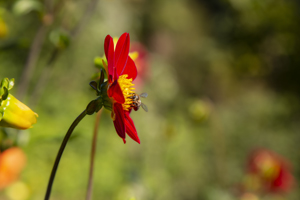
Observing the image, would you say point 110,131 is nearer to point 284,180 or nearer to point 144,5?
point 284,180

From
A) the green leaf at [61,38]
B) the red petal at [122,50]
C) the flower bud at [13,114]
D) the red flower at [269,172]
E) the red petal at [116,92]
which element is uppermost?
the red flower at [269,172]

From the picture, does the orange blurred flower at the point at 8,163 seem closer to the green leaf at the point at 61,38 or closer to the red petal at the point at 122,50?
the green leaf at the point at 61,38

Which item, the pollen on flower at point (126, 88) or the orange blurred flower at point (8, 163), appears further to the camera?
the orange blurred flower at point (8, 163)

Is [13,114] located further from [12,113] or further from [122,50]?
[122,50]

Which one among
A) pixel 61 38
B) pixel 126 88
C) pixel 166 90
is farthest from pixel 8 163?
pixel 166 90

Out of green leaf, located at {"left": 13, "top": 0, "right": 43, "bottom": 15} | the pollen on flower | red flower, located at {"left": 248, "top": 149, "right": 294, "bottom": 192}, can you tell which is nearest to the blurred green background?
green leaf, located at {"left": 13, "top": 0, "right": 43, "bottom": 15}

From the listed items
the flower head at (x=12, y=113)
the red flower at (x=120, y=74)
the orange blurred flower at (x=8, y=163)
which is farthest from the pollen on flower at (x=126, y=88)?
the orange blurred flower at (x=8, y=163)
